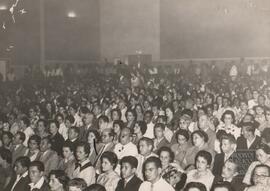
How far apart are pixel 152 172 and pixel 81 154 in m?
0.80

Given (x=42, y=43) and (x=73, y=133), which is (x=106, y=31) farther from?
(x=73, y=133)

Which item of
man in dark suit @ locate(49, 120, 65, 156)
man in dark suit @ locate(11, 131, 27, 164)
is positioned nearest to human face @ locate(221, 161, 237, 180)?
man in dark suit @ locate(49, 120, 65, 156)

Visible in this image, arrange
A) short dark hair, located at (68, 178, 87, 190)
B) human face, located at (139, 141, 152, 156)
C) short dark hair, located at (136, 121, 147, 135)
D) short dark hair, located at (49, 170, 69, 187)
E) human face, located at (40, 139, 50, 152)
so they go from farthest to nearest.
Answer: short dark hair, located at (136, 121, 147, 135) < human face, located at (40, 139, 50, 152) < human face, located at (139, 141, 152, 156) < short dark hair, located at (49, 170, 69, 187) < short dark hair, located at (68, 178, 87, 190)

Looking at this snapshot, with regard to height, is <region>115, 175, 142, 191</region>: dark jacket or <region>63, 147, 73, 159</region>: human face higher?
<region>63, 147, 73, 159</region>: human face

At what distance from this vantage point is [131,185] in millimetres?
3350

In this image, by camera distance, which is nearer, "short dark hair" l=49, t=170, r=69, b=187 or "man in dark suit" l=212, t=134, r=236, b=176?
"short dark hair" l=49, t=170, r=69, b=187

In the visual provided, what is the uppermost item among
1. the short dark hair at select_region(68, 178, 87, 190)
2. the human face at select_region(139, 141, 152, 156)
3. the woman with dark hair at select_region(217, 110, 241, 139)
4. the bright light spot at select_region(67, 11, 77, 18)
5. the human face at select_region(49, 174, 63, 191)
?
the bright light spot at select_region(67, 11, 77, 18)

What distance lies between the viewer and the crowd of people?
328cm

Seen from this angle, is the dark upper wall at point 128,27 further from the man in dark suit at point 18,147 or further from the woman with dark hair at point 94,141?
the woman with dark hair at point 94,141

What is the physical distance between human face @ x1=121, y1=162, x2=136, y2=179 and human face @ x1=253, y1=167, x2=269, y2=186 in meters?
0.89

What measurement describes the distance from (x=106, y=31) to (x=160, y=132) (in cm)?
883

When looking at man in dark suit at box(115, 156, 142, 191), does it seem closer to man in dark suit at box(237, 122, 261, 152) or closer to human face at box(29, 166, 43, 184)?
human face at box(29, 166, 43, 184)

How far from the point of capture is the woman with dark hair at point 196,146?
3.93m

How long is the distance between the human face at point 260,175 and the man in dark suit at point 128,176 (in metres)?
0.86
